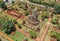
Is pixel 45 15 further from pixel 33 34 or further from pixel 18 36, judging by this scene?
pixel 18 36

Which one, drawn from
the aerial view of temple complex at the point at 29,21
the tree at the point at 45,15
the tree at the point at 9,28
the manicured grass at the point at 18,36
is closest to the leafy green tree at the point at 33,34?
the aerial view of temple complex at the point at 29,21

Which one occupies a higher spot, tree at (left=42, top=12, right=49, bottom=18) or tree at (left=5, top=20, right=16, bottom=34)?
tree at (left=42, top=12, right=49, bottom=18)

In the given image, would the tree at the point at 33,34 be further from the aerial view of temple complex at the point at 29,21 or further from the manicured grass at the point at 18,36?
the manicured grass at the point at 18,36

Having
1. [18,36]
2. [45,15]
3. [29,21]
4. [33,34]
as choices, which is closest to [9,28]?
[18,36]

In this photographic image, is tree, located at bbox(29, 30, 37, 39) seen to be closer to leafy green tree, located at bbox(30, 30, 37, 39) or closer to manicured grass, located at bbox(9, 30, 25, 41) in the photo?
leafy green tree, located at bbox(30, 30, 37, 39)

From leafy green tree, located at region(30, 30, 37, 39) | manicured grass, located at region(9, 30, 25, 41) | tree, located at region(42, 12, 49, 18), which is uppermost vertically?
tree, located at region(42, 12, 49, 18)

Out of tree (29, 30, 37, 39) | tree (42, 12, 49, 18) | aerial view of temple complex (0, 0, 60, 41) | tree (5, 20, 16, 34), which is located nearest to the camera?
tree (29, 30, 37, 39)

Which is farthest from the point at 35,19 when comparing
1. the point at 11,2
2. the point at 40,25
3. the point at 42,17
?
the point at 11,2

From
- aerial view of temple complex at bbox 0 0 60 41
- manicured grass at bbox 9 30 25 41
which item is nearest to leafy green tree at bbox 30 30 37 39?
aerial view of temple complex at bbox 0 0 60 41
